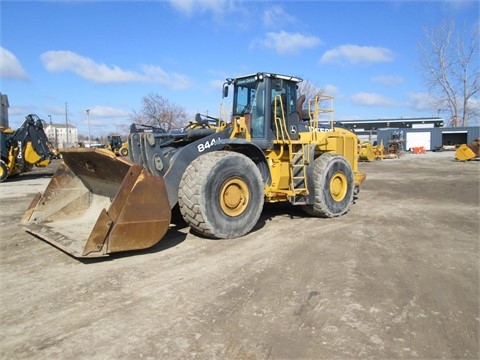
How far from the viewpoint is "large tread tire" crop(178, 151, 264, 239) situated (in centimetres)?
561

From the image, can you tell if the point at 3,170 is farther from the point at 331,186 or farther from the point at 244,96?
the point at 331,186

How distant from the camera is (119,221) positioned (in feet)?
15.5

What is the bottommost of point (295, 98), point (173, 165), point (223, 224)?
point (223, 224)

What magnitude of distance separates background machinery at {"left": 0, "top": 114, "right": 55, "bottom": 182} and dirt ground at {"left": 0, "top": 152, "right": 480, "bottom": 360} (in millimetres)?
11706

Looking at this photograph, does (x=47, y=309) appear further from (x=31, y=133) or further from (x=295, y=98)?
(x=31, y=133)

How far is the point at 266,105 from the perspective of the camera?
7348 millimetres

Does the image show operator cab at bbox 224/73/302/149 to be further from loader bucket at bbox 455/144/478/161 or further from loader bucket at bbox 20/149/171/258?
loader bucket at bbox 455/144/478/161

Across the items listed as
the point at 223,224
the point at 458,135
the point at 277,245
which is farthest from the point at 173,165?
the point at 458,135

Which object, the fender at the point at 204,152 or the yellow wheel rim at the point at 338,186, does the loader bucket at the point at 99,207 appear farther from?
the yellow wheel rim at the point at 338,186

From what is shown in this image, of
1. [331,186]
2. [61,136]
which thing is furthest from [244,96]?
[61,136]

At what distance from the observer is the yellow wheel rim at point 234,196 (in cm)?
598

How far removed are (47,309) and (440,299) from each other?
373 centimetres

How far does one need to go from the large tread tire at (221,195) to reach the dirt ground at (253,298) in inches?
11.2

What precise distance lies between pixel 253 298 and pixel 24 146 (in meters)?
16.3
